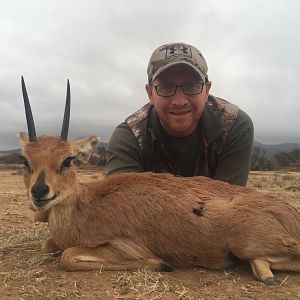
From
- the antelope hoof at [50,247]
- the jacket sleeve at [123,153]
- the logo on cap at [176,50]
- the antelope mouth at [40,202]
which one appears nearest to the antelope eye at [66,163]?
the antelope mouth at [40,202]

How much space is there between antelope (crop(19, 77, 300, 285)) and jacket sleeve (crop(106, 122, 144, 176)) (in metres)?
1.73

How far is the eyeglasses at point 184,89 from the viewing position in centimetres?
797

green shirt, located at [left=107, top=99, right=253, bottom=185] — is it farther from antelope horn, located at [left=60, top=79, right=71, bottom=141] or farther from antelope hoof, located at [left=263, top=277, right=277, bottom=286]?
antelope hoof, located at [left=263, top=277, right=277, bottom=286]

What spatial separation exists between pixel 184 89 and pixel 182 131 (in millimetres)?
838

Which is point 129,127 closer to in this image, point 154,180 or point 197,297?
point 154,180

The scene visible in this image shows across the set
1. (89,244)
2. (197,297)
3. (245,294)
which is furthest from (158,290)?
(89,244)

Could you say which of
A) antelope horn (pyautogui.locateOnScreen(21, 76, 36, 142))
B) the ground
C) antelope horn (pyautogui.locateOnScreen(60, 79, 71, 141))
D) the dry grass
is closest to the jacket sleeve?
antelope horn (pyautogui.locateOnScreen(60, 79, 71, 141))

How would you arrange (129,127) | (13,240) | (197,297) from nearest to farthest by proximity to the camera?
(197,297) → (13,240) → (129,127)

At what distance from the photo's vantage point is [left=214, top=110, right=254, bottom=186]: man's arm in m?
8.76

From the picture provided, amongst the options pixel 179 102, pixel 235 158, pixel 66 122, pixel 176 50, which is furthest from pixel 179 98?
pixel 66 122

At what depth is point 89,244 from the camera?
6141 mm

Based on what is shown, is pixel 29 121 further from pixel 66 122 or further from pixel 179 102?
pixel 179 102

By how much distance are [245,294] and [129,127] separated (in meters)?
4.80

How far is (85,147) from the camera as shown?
6879 millimetres
